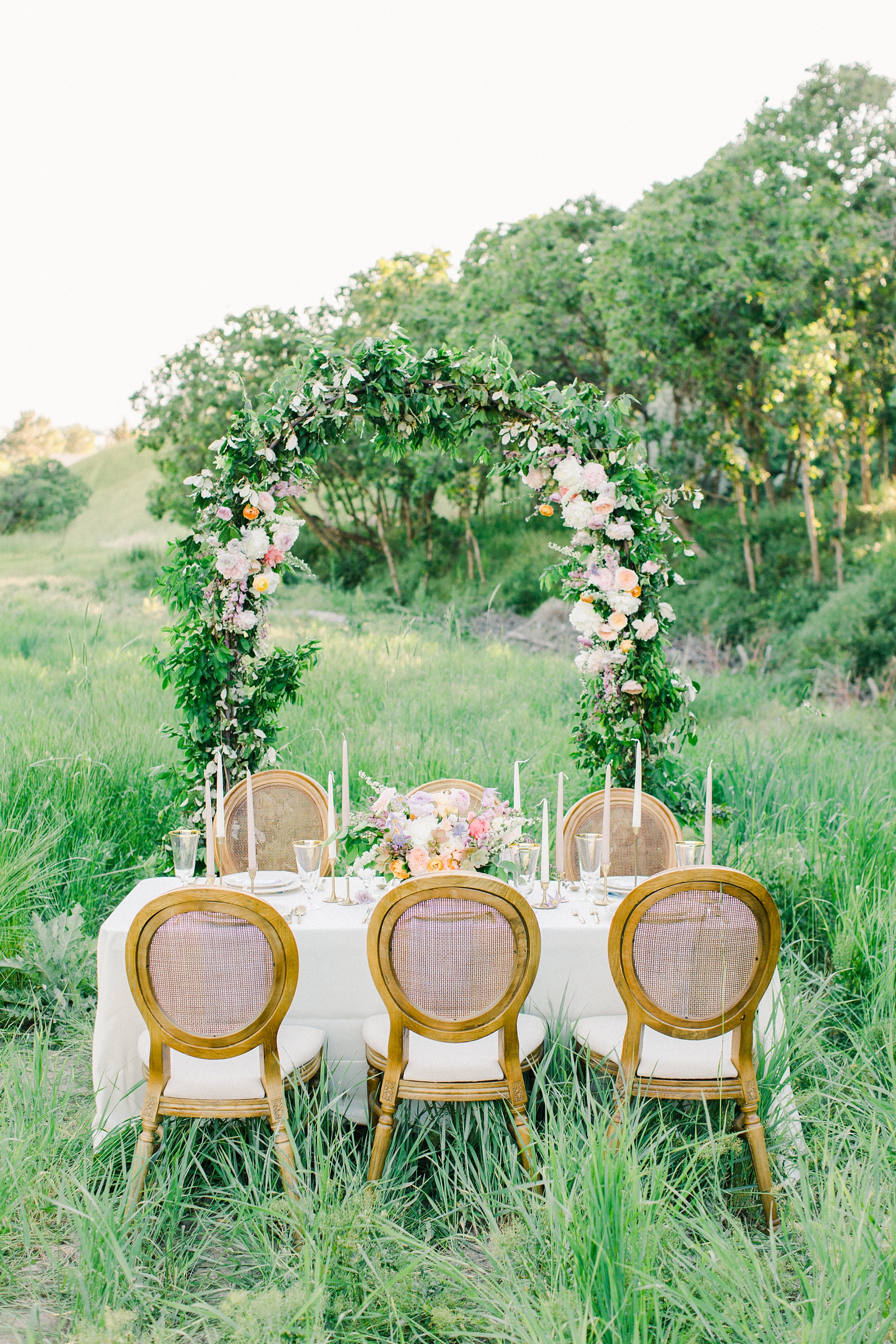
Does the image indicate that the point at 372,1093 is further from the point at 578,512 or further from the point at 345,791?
the point at 578,512

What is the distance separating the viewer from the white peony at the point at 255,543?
3.84 m

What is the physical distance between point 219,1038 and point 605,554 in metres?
2.48

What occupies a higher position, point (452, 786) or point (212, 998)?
point (452, 786)

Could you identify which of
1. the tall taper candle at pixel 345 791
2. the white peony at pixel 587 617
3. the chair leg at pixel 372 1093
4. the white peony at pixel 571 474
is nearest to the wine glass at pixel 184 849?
the tall taper candle at pixel 345 791

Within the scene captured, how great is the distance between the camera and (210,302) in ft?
54.9

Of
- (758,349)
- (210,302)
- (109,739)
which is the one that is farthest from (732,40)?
(109,739)

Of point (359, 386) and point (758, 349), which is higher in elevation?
point (758, 349)

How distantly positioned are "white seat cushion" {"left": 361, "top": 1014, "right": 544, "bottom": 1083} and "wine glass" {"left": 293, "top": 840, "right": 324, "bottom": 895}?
0.54 meters

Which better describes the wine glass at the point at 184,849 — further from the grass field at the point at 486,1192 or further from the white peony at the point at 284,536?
the white peony at the point at 284,536

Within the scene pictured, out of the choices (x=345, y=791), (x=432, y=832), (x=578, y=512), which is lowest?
(x=432, y=832)

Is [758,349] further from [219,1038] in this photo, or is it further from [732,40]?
[219,1038]

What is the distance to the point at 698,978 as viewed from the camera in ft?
7.83

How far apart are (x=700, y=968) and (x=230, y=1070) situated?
1.30m

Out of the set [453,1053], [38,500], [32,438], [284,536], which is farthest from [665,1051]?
[32,438]
